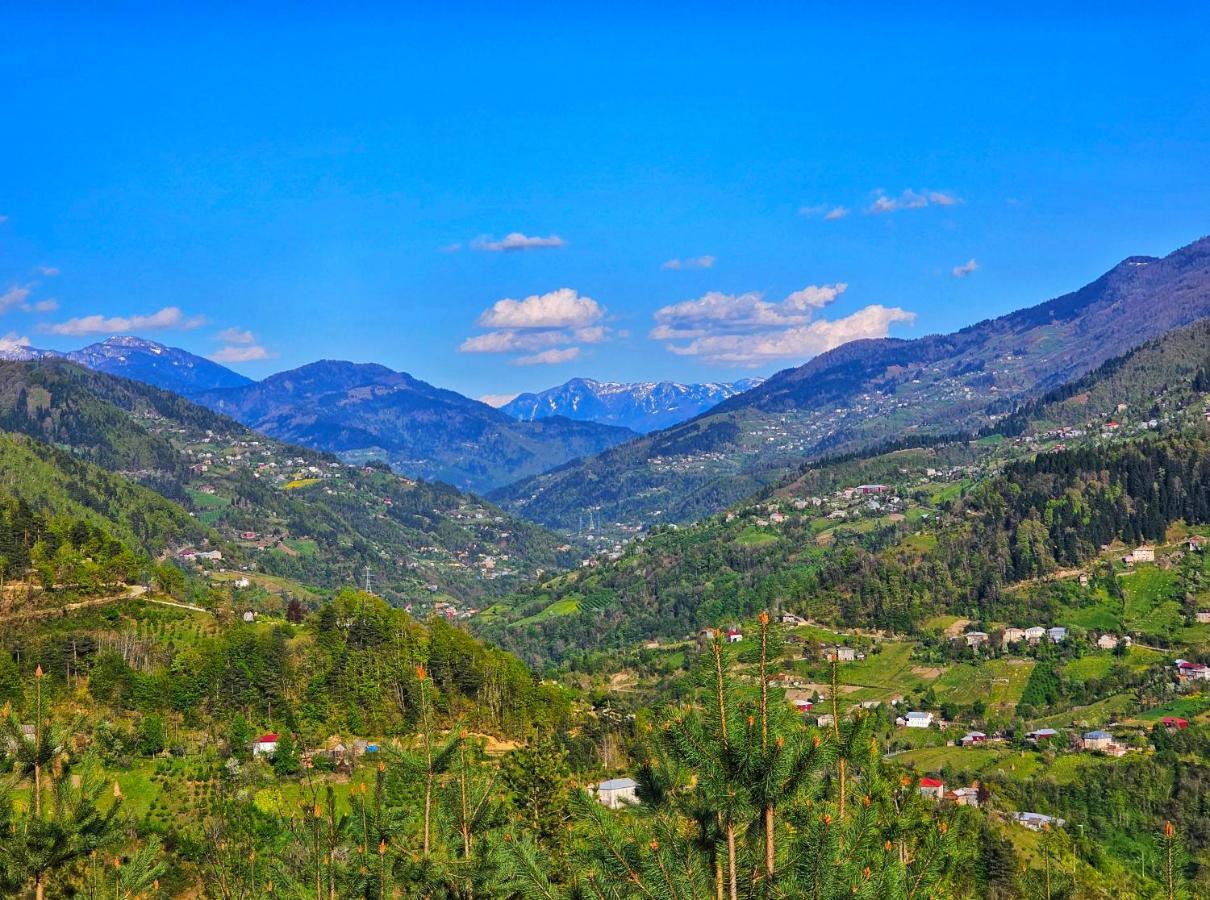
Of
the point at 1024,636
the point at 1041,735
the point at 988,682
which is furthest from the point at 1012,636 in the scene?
the point at 1041,735

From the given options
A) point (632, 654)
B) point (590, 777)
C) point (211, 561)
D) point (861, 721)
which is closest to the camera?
point (861, 721)

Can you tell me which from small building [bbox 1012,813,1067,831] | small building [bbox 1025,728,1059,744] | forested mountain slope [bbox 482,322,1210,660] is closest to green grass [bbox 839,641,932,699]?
forested mountain slope [bbox 482,322,1210,660]

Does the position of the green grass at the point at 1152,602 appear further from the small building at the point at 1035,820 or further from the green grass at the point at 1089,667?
the small building at the point at 1035,820

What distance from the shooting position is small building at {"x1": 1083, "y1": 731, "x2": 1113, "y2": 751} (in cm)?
9281

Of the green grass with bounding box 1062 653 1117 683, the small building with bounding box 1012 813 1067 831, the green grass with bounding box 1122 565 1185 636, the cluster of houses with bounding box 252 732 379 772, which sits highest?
the cluster of houses with bounding box 252 732 379 772

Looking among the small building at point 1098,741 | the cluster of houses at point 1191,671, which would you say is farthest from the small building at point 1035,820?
the cluster of houses at point 1191,671

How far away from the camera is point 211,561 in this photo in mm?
184000

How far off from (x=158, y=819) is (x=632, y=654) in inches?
4283

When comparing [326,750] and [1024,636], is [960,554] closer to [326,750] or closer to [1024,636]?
[1024,636]

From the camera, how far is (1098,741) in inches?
3676

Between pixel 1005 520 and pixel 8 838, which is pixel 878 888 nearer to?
pixel 8 838

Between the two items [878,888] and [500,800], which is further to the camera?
[500,800]

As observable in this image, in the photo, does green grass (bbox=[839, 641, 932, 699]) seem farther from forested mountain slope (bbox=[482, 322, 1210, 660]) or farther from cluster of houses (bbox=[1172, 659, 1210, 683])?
cluster of houses (bbox=[1172, 659, 1210, 683])

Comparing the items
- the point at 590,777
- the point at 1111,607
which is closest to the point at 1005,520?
the point at 1111,607
